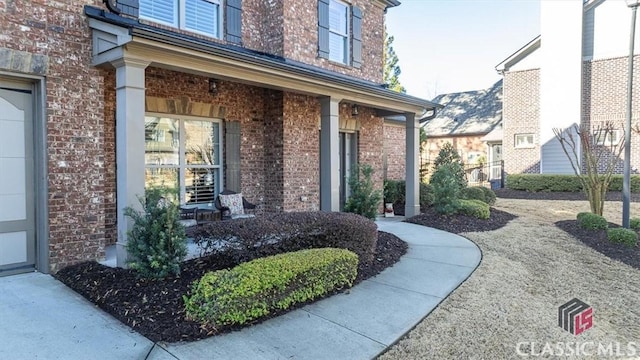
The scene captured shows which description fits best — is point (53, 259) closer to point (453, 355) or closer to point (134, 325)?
point (134, 325)

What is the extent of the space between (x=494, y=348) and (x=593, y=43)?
1912 cm

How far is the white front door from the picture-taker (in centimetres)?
517

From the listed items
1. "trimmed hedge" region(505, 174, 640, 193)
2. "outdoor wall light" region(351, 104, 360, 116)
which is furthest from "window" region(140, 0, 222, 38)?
"trimmed hedge" region(505, 174, 640, 193)

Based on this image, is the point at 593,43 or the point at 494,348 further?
the point at 593,43

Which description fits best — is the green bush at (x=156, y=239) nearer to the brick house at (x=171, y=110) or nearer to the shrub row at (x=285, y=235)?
the shrub row at (x=285, y=235)

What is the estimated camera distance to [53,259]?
531 cm

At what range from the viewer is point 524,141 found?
19781mm

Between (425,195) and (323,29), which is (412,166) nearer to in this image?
(425,195)

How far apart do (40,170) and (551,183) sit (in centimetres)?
1746

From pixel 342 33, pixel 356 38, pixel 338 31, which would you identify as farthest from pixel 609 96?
pixel 338 31

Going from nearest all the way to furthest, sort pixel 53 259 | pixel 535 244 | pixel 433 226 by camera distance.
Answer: pixel 53 259 < pixel 535 244 < pixel 433 226

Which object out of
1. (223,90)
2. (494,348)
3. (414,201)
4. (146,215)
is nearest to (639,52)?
(414,201)

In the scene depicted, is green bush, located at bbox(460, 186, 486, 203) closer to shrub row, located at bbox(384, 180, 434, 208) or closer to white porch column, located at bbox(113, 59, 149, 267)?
shrub row, located at bbox(384, 180, 434, 208)

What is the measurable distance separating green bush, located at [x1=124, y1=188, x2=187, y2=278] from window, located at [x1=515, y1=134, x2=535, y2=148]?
61.3 ft
